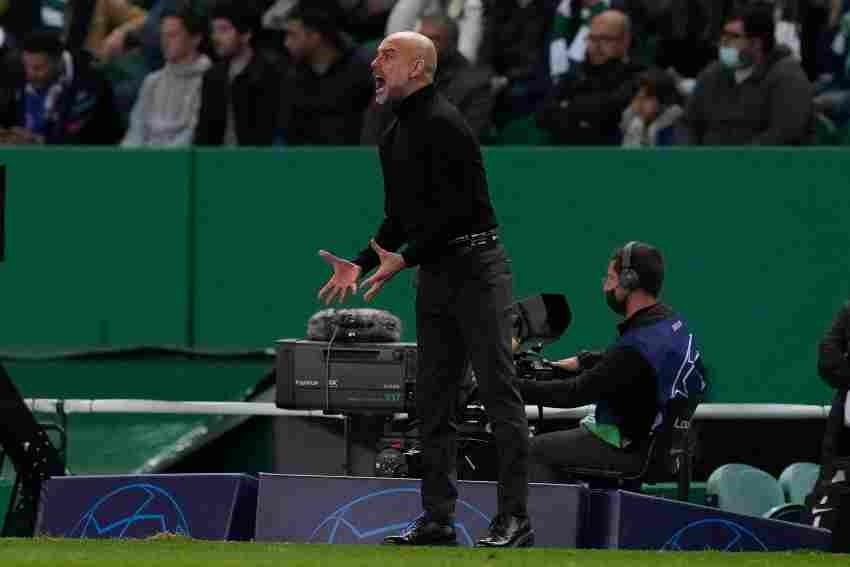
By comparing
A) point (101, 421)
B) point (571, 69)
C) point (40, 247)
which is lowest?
point (101, 421)

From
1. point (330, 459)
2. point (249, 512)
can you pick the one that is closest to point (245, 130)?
point (330, 459)

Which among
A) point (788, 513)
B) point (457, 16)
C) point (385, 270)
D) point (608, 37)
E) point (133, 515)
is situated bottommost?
point (788, 513)

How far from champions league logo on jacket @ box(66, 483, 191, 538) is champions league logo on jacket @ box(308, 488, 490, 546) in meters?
0.65

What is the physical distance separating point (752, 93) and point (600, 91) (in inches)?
42.8

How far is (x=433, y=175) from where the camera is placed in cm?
961

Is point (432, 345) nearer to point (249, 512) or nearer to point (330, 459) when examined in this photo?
point (249, 512)

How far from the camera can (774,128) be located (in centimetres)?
1449

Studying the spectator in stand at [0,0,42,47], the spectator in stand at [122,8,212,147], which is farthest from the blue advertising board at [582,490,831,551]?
the spectator in stand at [0,0,42,47]

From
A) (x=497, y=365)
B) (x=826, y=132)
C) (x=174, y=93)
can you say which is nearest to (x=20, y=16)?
(x=174, y=93)

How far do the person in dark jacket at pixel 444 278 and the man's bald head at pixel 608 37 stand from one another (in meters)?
5.47

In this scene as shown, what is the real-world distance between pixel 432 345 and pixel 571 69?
6.05m

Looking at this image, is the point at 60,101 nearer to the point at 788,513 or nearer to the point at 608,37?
the point at 608,37

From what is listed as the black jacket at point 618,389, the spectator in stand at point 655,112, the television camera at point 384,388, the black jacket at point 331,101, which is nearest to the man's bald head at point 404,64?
the television camera at point 384,388

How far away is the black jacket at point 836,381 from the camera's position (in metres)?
11.6
